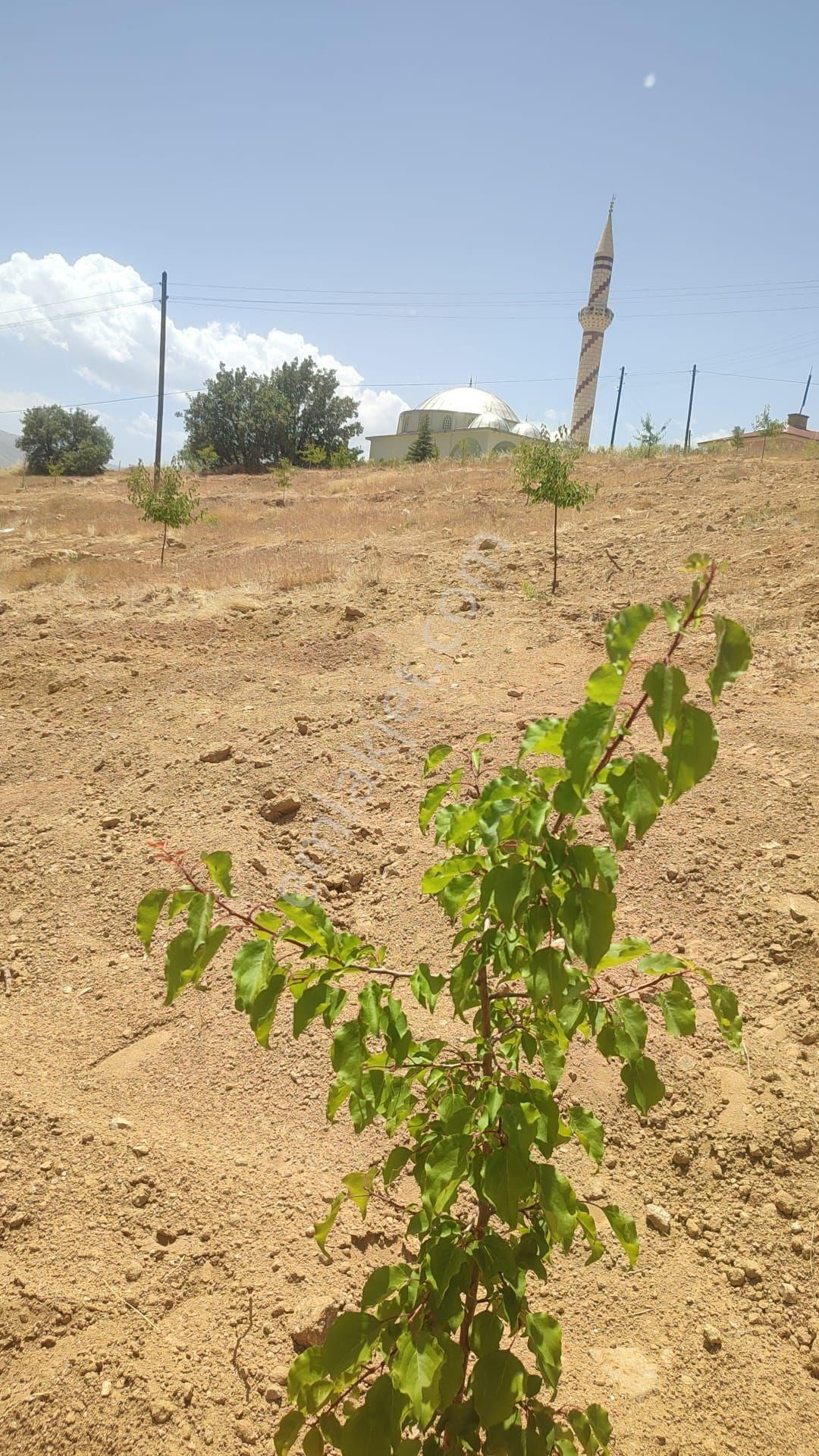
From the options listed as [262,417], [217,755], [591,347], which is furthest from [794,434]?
[217,755]

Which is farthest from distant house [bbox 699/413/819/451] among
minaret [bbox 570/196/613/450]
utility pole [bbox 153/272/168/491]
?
utility pole [bbox 153/272/168/491]

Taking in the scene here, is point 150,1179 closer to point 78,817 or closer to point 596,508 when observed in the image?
point 78,817

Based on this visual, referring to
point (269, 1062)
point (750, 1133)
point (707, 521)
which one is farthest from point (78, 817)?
point (707, 521)

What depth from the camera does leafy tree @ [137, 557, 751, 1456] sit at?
1062mm

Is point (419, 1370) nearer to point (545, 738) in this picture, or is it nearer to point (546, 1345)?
point (546, 1345)

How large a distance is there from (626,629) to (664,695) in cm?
9

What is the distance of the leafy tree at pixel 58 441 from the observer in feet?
137

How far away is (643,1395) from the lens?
2.33 meters

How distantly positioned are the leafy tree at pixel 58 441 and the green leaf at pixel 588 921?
46004 mm

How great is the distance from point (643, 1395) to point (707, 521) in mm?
11492

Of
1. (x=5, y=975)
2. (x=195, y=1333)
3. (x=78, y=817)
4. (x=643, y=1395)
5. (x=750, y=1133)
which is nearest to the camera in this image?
(x=643, y=1395)

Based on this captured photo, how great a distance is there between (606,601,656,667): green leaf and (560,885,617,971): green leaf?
0.34 meters

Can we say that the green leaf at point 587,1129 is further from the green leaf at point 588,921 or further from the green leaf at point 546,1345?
the green leaf at point 588,921

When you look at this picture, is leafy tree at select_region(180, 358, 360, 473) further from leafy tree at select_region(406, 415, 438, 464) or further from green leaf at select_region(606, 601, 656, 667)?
green leaf at select_region(606, 601, 656, 667)
